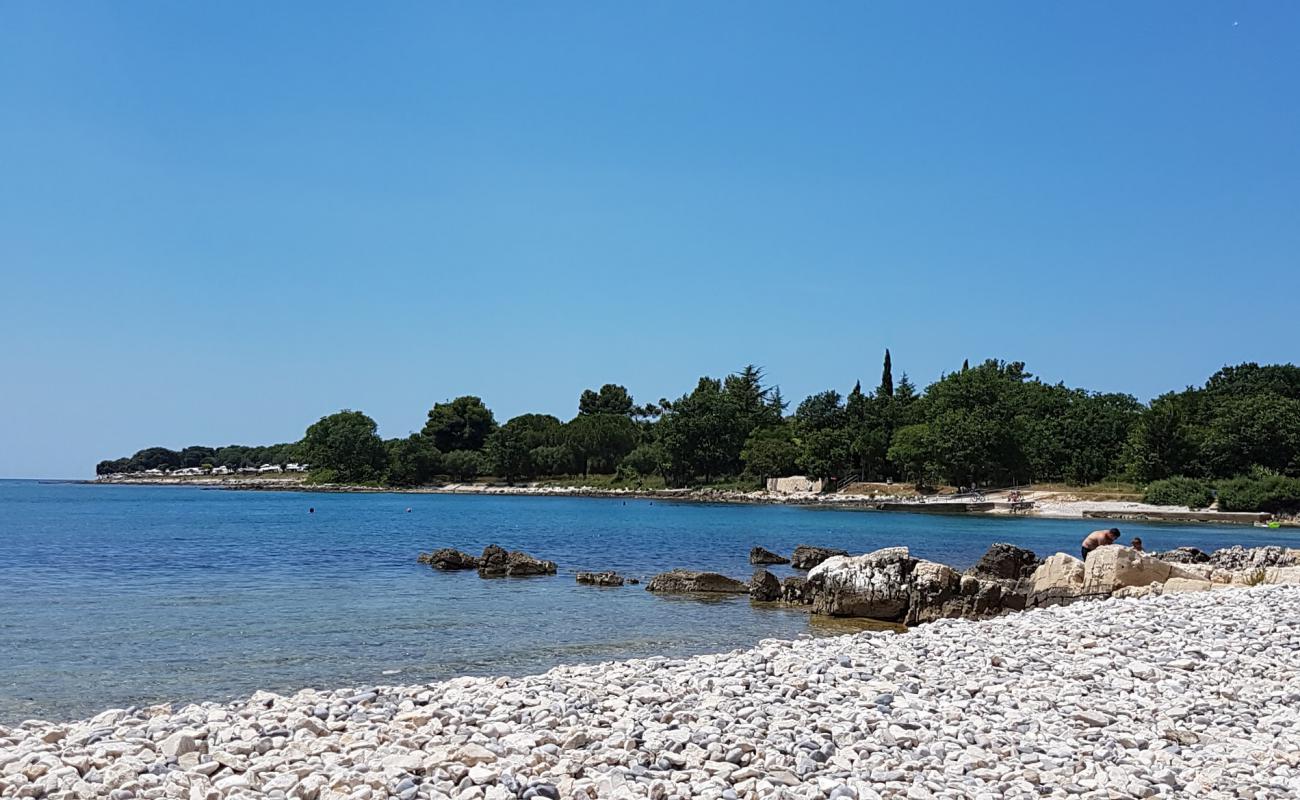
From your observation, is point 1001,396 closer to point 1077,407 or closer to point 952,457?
point 1077,407

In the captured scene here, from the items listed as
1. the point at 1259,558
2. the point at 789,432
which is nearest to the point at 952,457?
the point at 789,432

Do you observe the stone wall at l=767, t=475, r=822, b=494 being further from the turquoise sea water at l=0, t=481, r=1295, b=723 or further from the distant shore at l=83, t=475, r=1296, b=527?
the turquoise sea water at l=0, t=481, r=1295, b=723

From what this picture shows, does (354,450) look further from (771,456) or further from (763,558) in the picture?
(763,558)

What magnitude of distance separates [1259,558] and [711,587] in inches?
668

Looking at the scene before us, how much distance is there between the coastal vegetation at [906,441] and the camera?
79312 millimetres

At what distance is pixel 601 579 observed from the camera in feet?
86.0

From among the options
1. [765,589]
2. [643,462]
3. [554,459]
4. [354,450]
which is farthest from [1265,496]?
[354,450]

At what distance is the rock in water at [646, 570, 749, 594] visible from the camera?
952 inches

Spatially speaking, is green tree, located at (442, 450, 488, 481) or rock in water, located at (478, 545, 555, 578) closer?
rock in water, located at (478, 545, 555, 578)

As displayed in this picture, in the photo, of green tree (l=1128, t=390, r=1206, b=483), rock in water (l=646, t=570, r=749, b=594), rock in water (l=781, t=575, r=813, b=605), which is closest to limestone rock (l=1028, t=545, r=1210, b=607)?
rock in water (l=781, t=575, r=813, b=605)

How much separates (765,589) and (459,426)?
138 m

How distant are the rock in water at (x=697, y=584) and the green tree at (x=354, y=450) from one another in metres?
133

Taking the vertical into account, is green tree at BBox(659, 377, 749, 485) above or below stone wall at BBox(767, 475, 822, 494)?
above

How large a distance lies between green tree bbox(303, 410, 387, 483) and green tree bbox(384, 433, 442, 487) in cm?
369
